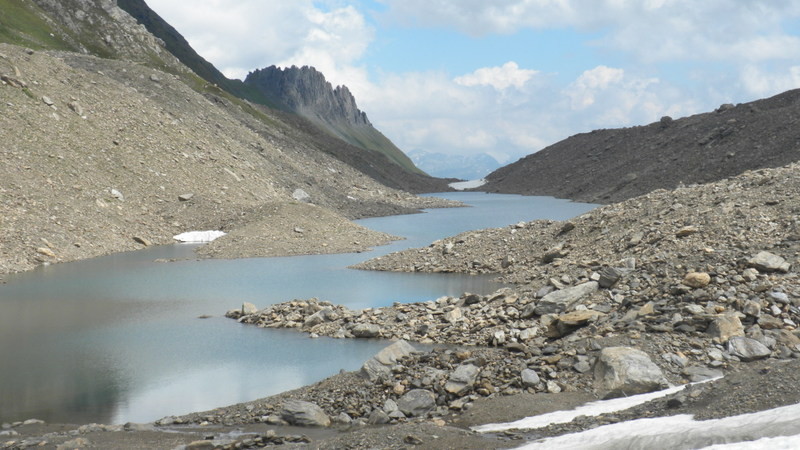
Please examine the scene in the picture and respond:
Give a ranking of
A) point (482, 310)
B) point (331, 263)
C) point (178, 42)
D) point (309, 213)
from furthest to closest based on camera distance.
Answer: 1. point (178, 42)
2. point (309, 213)
3. point (331, 263)
4. point (482, 310)

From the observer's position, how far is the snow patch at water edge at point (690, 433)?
27.5 feet

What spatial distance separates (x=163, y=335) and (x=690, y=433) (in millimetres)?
17571

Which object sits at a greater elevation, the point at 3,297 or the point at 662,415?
the point at 3,297

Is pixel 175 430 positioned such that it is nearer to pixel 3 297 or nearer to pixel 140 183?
pixel 3 297

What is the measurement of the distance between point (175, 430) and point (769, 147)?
295ft

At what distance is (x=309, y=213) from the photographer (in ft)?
158

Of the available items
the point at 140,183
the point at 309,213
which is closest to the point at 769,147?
the point at 309,213

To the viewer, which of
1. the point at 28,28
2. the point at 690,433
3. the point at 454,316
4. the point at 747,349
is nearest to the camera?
the point at 690,433

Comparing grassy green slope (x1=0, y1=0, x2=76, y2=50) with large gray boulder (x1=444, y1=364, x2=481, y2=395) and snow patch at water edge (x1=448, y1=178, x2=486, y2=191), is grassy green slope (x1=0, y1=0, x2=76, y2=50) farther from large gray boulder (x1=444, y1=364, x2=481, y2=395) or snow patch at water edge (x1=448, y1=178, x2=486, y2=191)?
large gray boulder (x1=444, y1=364, x2=481, y2=395)

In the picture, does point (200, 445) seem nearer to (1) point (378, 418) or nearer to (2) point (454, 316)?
(1) point (378, 418)

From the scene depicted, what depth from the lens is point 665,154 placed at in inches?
4284

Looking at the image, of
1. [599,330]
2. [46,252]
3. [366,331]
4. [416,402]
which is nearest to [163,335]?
[366,331]

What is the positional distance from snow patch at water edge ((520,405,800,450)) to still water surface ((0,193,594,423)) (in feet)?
27.5

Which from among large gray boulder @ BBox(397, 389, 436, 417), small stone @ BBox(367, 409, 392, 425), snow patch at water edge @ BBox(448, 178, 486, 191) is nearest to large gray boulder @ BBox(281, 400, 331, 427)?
small stone @ BBox(367, 409, 392, 425)
